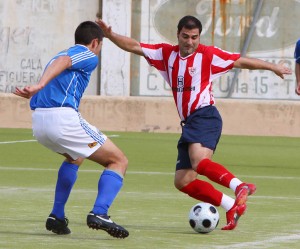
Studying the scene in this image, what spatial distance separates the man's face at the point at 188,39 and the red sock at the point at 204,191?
1.21 m

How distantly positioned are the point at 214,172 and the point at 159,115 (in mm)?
16671

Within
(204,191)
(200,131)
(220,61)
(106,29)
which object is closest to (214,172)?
(204,191)

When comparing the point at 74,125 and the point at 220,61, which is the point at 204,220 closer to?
the point at 74,125

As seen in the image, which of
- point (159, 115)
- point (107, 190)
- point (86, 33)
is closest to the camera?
point (107, 190)

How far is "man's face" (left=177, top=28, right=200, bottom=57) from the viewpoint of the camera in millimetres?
10906

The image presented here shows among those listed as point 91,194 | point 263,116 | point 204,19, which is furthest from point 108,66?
point 91,194

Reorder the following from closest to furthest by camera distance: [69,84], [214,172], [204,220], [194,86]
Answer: [69,84] → [204,220] → [214,172] → [194,86]

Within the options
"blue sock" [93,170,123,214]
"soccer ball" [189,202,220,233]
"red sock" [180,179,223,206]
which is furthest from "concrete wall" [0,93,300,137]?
"blue sock" [93,170,123,214]

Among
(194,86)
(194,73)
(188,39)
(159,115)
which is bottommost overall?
(159,115)

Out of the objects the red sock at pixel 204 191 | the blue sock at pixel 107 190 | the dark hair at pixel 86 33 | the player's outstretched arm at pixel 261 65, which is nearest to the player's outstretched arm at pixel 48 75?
the dark hair at pixel 86 33

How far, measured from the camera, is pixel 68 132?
9.64 meters

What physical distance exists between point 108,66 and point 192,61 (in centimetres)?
2014

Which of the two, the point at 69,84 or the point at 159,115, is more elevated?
the point at 69,84

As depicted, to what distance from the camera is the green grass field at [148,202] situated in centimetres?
959
